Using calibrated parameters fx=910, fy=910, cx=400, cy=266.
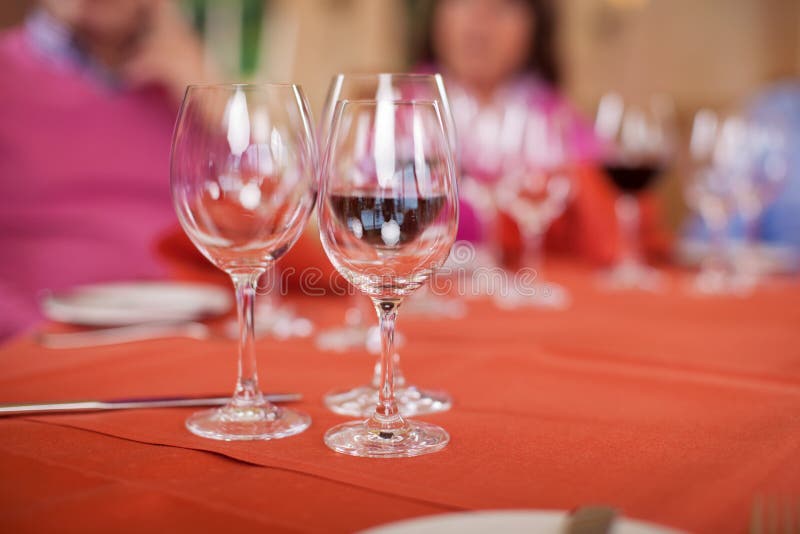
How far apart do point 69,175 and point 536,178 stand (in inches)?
31.9

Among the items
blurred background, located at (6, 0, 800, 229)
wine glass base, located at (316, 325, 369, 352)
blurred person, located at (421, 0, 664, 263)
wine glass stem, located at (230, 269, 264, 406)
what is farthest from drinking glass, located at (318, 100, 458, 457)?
blurred background, located at (6, 0, 800, 229)

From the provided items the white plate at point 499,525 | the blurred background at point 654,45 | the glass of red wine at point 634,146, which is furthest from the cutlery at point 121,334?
the blurred background at point 654,45

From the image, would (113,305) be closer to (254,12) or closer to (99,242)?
(99,242)

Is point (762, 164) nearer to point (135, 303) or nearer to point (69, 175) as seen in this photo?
point (135, 303)

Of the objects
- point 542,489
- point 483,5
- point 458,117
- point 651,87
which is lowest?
point 542,489

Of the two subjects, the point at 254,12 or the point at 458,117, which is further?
the point at 254,12

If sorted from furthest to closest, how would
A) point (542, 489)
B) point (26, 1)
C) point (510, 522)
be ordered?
point (26, 1) → point (542, 489) → point (510, 522)

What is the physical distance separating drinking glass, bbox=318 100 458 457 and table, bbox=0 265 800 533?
0.22ft

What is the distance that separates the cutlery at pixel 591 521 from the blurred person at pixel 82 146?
1.12 meters

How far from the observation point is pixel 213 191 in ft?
2.20

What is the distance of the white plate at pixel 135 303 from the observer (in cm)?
105

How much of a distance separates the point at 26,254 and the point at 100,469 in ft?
3.40

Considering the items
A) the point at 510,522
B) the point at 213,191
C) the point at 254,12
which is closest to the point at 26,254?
the point at 213,191

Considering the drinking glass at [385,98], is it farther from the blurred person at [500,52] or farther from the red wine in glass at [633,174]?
the blurred person at [500,52]
